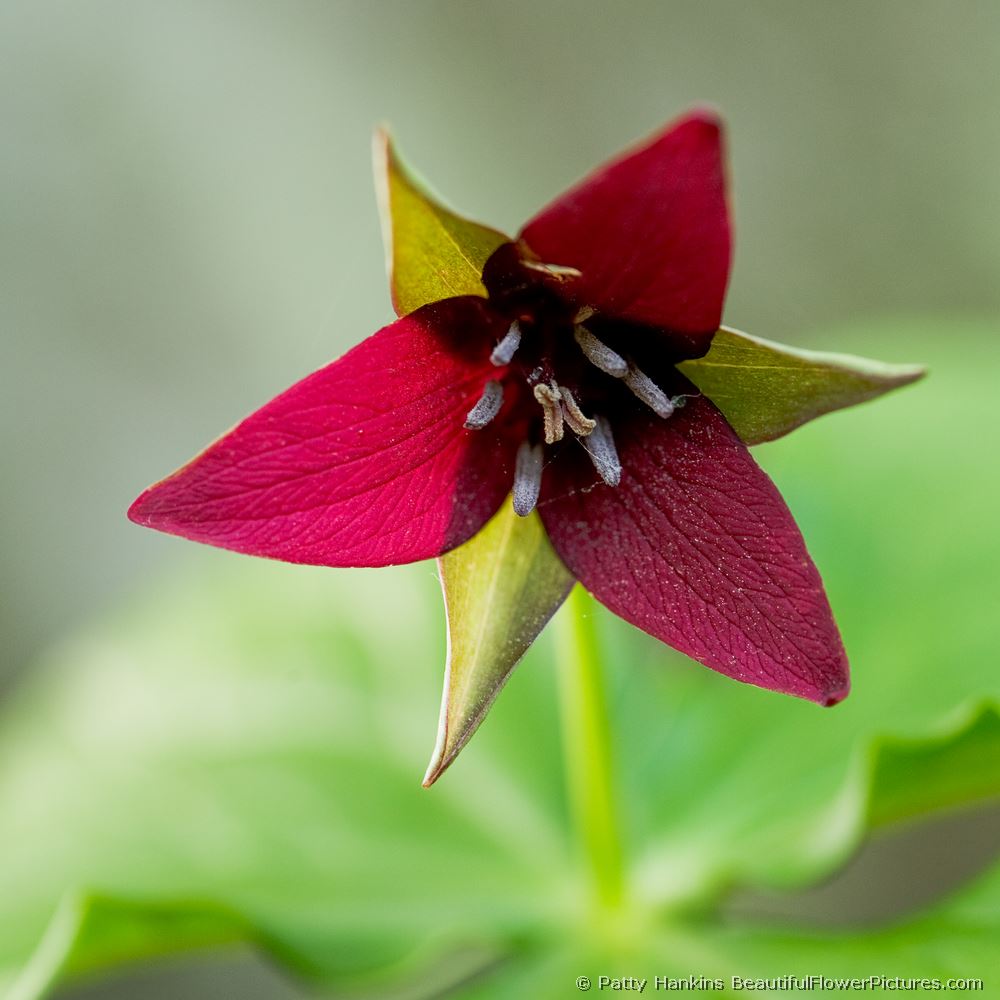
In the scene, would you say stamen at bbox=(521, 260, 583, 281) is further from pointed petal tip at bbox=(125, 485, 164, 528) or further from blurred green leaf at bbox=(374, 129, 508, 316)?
pointed petal tip at bbox=(125, 485, 164, 528)

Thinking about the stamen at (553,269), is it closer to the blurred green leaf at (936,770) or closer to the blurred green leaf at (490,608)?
the blurred green leaf at (490,608)

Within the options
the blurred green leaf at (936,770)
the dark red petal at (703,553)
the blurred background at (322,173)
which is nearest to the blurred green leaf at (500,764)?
the blurred green leaf at (936,770)

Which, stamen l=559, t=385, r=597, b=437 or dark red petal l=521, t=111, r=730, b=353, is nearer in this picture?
dark red petal l=521, t=111, r=730, b=353

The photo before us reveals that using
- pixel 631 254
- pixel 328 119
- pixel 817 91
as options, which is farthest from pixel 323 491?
pixel 817 91

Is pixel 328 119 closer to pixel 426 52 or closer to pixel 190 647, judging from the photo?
pixel 426 52

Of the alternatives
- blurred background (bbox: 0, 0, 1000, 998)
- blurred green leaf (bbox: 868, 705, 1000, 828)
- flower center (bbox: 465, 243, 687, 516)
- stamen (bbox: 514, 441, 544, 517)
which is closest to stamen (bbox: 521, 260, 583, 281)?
flower center (bbox: 465, 243, 687, 516)

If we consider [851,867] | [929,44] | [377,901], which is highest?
[377,901]

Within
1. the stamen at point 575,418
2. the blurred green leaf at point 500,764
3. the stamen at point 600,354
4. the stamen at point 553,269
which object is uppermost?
the stamen at point 553,269
